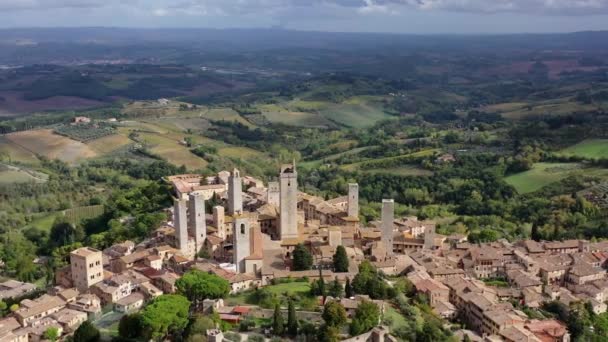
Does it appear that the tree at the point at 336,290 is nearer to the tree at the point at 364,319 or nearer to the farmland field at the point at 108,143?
the tree at the point at 364,319

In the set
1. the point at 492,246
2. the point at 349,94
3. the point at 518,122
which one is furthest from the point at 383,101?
the point at 492,246

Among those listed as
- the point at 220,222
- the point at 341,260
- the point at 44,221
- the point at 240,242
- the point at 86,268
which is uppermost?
the point at 240,242

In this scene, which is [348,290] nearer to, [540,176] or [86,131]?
[540,176]

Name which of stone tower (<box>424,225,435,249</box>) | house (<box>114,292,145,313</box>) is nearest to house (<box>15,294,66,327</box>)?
house (<box>114,292,145,313</box>)

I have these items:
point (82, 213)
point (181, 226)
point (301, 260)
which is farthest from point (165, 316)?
point (82, 213)

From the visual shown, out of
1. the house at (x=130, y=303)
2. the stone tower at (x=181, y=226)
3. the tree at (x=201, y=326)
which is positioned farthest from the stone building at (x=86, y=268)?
the tree at (x=201, y=326)

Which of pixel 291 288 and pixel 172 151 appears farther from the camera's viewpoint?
pixel 172 151
